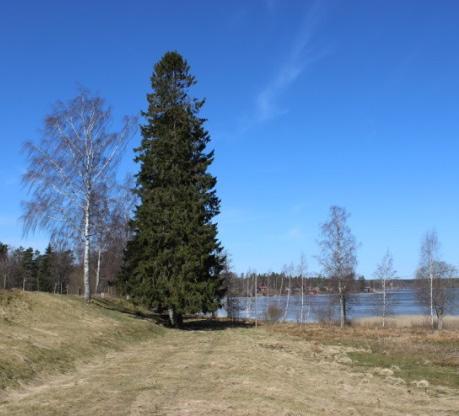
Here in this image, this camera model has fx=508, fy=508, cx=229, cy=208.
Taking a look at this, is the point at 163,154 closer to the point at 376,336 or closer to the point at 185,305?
the point at 185,305

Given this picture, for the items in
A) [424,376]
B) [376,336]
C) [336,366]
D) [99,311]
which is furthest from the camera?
[376,336]

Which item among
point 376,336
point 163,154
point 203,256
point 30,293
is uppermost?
point 163,154

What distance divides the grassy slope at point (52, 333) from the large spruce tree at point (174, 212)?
2859mm

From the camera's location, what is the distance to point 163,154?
94.1 ft

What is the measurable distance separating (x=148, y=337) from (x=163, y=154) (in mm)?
10947

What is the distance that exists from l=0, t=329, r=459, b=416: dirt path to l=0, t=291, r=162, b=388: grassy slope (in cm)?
63

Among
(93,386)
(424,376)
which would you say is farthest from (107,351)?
(424,376)

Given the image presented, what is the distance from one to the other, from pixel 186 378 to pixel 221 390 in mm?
1695

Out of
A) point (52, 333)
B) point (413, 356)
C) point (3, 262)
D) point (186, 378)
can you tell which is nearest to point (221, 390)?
point (186, 378)

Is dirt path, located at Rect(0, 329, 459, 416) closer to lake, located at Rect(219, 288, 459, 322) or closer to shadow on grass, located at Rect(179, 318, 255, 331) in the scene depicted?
shadow on grass, located at Rect(179, 318, 255, 331)

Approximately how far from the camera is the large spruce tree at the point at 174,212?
87.9ft

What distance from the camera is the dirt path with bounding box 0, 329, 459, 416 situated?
8625mm

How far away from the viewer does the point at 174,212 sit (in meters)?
27.5

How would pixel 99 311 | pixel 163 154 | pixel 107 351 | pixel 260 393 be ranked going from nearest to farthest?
pixel 260 393
pixel 107 351
pixel 99 311
pixel 163 154
